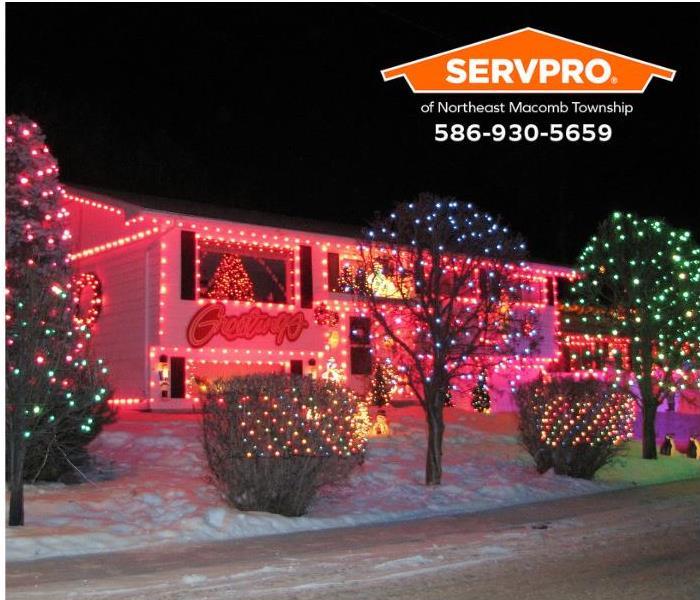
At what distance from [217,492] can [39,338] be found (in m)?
3.71

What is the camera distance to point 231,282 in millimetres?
23016

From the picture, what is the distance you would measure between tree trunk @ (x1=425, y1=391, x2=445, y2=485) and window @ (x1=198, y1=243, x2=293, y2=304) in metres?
8.76

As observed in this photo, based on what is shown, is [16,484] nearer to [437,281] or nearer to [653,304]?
[437,281]

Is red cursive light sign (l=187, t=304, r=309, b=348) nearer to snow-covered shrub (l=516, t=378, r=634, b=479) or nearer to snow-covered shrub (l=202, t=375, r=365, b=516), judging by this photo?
snow-covered shrub (l=516, t=378, r=634, b=479)

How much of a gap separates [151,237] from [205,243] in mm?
1642

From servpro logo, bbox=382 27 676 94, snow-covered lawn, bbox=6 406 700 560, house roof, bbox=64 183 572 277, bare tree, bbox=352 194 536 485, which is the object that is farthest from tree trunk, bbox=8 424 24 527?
house roof, bbox=64 183 572 277

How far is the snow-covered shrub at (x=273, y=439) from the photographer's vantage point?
1140 cm

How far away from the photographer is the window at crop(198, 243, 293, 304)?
22.9 metres

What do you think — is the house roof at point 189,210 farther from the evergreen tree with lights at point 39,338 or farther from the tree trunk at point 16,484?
the tree trunk at point 16,484

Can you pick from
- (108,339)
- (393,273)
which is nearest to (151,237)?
(108,339)

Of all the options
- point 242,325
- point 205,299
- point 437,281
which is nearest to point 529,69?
point 437,281

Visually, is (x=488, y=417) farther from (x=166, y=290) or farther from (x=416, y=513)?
(x=416, y=513)

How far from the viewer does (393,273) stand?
1562 cm

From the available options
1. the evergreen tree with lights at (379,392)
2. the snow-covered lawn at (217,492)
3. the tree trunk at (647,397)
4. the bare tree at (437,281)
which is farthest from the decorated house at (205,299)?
the bare tree at (437,281)
